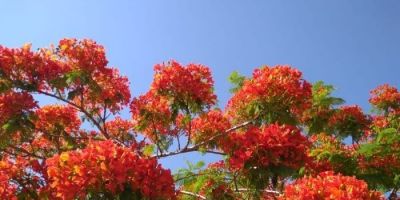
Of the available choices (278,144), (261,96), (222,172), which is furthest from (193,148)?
(278,144)

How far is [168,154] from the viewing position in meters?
10.8

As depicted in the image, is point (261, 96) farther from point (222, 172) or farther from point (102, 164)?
point (102, 164)

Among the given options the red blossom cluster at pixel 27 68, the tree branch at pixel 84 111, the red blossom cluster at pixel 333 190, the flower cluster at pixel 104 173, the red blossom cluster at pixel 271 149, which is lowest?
the red blossom cluster at pixel 333 190

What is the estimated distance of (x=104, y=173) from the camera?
5996 millimetres

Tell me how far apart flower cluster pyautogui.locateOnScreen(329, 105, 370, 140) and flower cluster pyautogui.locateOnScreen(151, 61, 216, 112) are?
184 inches

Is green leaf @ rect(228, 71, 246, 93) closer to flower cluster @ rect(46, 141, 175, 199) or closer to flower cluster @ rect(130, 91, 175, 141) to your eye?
flower cluster @ rect(130, 91, 175, 141)

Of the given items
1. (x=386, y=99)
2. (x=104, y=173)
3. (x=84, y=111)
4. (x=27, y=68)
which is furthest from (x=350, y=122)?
(x=104, y=173)

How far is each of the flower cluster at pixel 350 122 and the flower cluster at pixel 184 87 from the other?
4.67 meters

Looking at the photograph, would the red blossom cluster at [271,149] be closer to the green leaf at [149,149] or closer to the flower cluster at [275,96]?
the flower cluster at [275,96]

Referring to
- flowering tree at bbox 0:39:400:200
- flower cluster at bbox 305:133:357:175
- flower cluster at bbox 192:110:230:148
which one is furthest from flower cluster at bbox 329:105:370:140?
flower cluster at bbox 192:110:230:148

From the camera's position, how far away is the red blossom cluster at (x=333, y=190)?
235 inches

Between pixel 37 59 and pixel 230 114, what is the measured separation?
12.9ft

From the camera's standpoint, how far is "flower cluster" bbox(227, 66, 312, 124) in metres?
9.40

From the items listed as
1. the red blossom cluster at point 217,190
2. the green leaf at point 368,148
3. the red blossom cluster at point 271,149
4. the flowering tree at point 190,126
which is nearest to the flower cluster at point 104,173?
the flowering tree at point 190,126
